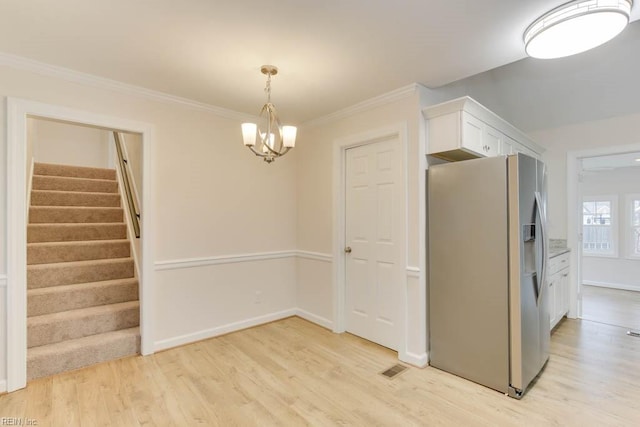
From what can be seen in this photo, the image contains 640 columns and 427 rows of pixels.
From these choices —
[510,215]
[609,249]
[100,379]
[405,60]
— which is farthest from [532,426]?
[609,249]

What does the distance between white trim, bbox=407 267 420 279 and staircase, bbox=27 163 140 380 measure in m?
2.70

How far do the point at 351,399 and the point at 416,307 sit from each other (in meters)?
0.99

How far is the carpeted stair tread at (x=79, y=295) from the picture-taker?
2.98m

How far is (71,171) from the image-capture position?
4715 millimetres

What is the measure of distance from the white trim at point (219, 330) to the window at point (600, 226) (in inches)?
243

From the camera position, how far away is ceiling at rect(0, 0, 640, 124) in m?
1.80

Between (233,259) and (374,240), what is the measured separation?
164cm

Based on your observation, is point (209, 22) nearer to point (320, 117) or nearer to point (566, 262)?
point (320, 117)

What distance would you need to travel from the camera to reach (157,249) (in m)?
3.09

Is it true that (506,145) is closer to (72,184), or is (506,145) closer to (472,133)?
(472,133)

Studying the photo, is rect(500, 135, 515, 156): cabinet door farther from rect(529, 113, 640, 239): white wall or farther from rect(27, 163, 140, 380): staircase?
rect(27, 163, 140, 380): staircase

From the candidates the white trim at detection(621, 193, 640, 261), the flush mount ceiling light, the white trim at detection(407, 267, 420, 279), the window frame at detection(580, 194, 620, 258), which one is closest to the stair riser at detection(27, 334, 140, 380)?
the white trim at detection(407, 267, 420, 279)

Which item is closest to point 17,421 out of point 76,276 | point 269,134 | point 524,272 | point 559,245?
point 76,276

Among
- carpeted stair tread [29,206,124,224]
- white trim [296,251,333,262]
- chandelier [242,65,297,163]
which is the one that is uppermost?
chandelier [242,65,297,163]
